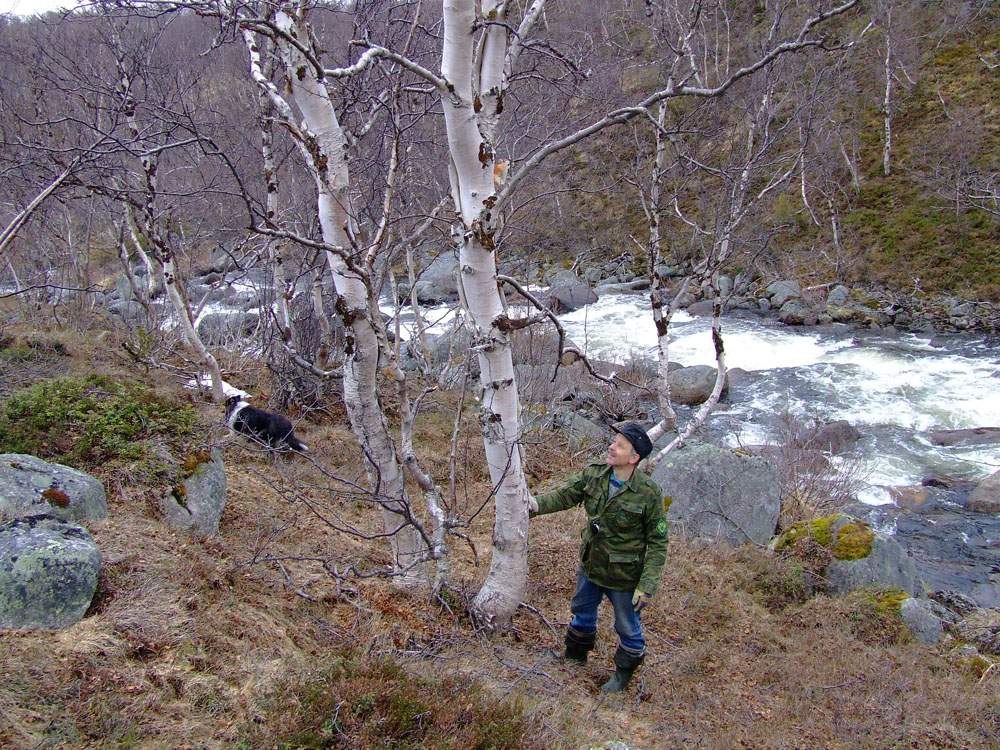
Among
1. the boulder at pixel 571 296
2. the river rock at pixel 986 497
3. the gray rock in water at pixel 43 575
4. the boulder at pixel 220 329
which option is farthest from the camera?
the boulder at pixel 571 296

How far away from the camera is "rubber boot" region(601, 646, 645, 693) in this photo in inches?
163

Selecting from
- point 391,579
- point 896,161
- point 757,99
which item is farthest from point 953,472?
point 896,161

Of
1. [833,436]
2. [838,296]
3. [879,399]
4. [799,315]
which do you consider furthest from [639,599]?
[838,296]

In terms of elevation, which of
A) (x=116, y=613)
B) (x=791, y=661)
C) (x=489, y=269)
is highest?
(x=489, y=269)

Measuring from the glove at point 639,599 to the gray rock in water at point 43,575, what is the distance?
3086mm

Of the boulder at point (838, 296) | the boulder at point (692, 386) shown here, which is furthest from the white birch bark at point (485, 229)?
the boulder at point (838, 296)

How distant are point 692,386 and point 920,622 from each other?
26.4 ft

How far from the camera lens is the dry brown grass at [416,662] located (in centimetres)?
283

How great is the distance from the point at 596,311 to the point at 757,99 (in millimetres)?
12404

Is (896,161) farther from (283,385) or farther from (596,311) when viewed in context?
(283,385)

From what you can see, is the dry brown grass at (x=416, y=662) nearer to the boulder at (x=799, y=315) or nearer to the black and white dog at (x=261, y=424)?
the black and white dog at (x=261, y=424)

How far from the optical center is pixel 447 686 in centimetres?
322

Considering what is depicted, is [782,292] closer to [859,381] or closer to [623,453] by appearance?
[859,381]

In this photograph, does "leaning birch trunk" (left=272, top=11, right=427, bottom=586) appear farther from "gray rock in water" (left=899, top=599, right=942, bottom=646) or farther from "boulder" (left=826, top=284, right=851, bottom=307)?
"boulder" (left=826, top=284, right=851, bottom=307)
